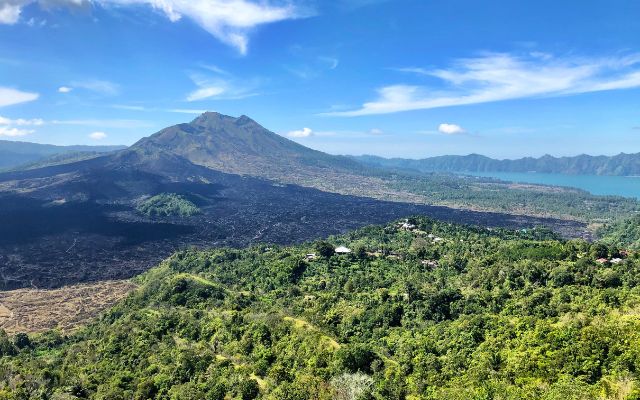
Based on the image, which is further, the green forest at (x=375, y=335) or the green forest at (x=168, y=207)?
the green forest at (x=168, y=207)

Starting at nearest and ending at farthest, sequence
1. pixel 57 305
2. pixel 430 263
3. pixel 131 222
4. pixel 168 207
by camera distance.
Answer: pixel 430 263
pixel 57 305
pixel 131 222
pixel 168 207

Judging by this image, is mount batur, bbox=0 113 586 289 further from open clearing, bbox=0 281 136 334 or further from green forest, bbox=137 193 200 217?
open clearing, bbox=0 281 136 334

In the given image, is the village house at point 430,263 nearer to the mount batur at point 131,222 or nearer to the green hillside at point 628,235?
the mount batur at point 131,222

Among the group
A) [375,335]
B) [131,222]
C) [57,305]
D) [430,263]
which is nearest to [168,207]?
[131,222]

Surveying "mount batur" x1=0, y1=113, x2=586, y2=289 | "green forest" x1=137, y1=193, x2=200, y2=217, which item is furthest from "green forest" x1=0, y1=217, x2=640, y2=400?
"green forest" x1=137, y1=193, x2=200, y2=217

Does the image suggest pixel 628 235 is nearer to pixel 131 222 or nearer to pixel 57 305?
pixel 57 305

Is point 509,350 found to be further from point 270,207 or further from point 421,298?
point 270,207

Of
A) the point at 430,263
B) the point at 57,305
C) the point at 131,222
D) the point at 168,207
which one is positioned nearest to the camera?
the point at 430,263

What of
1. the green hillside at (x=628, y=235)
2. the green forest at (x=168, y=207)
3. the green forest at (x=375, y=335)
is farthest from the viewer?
the green forest at (x=168, y=207)

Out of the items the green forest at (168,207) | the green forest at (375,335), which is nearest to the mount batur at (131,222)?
the green forest at (168,207)
